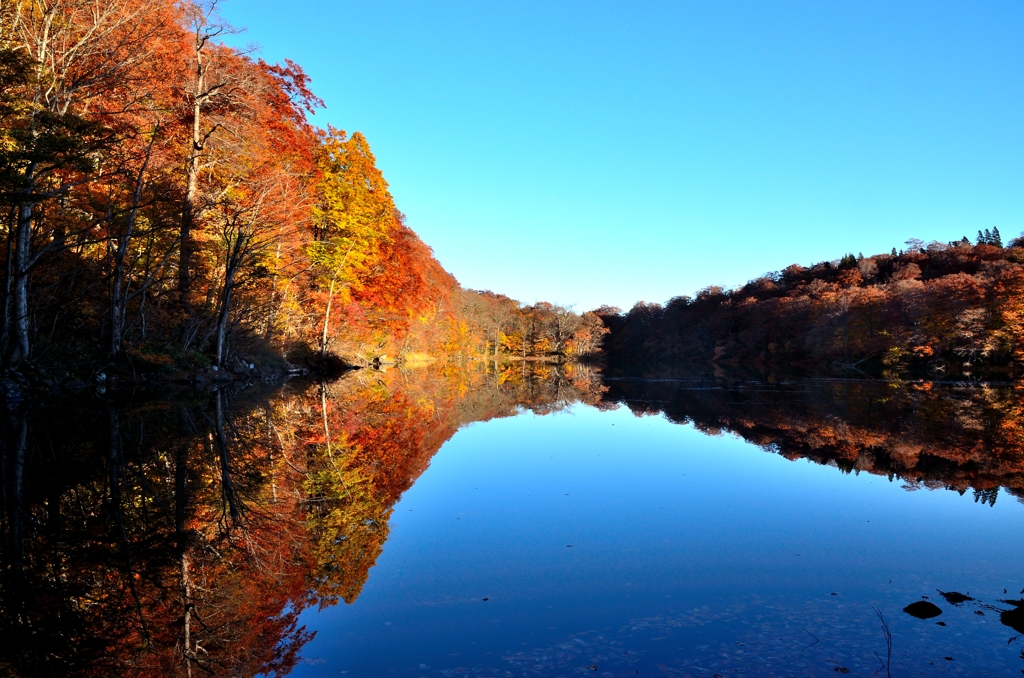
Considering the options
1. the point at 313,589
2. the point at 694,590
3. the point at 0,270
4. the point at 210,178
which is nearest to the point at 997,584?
the point at 694,590

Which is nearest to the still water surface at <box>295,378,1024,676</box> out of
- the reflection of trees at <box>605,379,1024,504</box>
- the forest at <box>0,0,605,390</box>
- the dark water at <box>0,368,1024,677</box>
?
the dark water at <box>0,368,1024,677</box>

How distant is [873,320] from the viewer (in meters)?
53.0

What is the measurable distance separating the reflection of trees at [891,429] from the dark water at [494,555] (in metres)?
0.11

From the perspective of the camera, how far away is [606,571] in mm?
4340

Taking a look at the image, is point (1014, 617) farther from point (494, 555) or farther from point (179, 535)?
point (179, 535)

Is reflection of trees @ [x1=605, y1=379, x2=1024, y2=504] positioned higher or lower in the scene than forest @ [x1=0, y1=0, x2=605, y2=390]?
lower

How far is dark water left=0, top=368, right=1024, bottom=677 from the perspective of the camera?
3080mm

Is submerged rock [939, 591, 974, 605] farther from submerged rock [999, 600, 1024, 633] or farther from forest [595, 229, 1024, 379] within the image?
forest [595, 229, 1024, 379]

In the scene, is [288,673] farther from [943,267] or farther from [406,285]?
[943,267]

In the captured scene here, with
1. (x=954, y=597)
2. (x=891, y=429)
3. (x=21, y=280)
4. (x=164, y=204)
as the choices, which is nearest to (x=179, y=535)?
(x=954, y=597)

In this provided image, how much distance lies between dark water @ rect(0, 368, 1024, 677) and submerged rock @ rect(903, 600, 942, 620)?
18mm

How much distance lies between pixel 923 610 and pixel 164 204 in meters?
19.2

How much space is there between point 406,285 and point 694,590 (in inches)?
1145

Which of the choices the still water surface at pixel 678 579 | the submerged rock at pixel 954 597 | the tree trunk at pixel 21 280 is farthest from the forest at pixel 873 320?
the tree trunk at pixel 21 280
